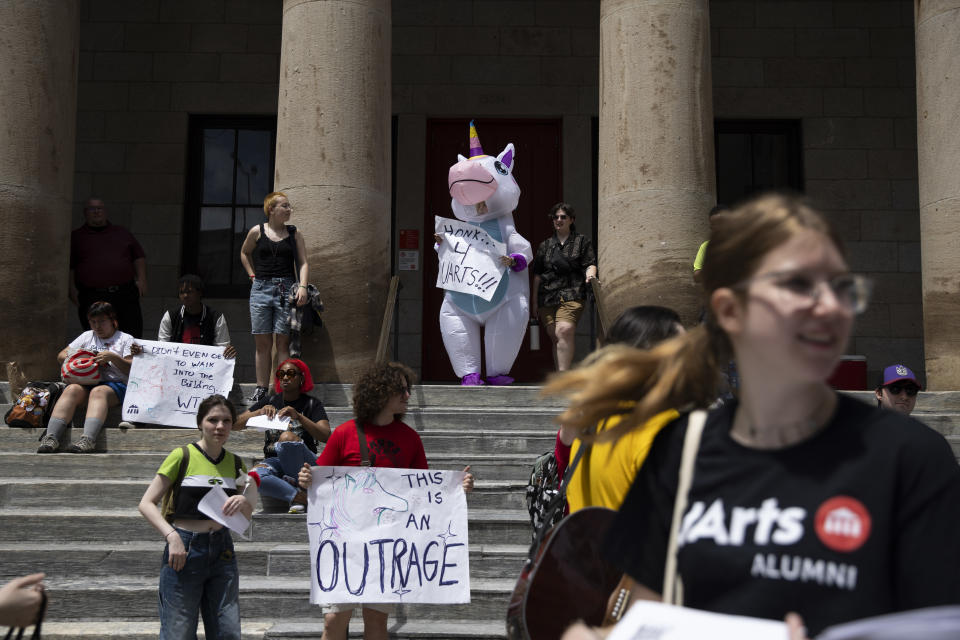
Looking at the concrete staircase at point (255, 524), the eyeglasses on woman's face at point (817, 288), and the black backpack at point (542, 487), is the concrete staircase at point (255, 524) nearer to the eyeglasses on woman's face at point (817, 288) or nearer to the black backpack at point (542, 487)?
the black backpack at point (542, 487)

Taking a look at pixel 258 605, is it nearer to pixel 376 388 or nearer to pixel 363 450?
pixel 363 450

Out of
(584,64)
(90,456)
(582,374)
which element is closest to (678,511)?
(582,374)

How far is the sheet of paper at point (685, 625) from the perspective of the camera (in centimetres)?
165

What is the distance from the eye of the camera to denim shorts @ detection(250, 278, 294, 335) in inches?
357

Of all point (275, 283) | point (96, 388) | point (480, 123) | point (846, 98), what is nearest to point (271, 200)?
point (275, 283)

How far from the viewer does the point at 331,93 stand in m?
9.67

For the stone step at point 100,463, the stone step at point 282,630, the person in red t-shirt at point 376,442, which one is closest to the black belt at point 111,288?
the stone step at point 100,463

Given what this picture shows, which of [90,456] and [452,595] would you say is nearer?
[452,595]

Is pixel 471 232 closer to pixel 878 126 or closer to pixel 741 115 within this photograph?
pixel 741 115

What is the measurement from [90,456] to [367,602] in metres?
3.68

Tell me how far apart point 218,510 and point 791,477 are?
12.4 ft

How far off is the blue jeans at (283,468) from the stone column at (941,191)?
6367 millimetres

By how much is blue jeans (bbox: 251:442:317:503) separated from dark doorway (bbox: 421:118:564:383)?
6.63 m

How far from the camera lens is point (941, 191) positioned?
395 inches
